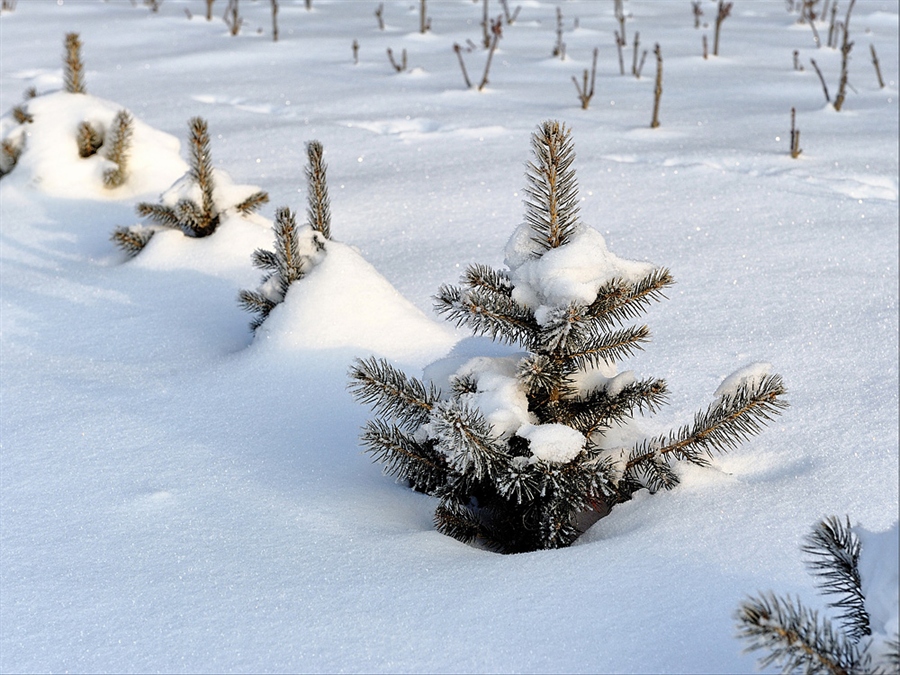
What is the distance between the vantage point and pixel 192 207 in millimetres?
3365

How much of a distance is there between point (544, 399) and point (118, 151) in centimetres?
296

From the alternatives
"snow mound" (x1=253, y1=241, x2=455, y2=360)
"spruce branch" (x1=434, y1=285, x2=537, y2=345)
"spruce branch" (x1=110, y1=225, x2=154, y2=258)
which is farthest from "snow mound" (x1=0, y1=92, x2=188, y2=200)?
"spruce branch" (x1=434, y1=285, x2=537, y2=345)

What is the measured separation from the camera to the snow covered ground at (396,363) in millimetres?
1497

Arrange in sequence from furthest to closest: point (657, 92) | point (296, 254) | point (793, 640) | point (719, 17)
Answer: point (719, 17), point (657, 92), point (296, 254), point (793, 640)

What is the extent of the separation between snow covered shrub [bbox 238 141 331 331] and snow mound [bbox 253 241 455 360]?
0.14 feet

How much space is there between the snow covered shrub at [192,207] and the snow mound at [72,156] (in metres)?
0.77

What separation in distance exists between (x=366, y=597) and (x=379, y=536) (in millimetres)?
222

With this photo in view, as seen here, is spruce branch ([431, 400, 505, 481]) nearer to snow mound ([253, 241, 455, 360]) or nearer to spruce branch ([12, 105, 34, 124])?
snow mound ([253, 241, 455, 360])

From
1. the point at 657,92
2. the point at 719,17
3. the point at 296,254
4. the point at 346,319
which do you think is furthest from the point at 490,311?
the point at 719,17

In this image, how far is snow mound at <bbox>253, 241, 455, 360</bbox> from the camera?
8.42 ft

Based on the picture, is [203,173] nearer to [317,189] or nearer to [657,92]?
[317,189]

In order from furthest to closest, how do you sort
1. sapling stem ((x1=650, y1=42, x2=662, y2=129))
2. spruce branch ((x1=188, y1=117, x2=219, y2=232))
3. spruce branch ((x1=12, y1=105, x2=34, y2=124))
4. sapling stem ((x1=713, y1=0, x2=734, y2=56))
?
sapling stem ((x1=713, y1=0, x2=734, y2=56)), sapling stem ((x1=650, y1=42, x2=662, y2=129)), spruce branch ((x1=12, y1=105, x2=34, y2=124)), spruce branch ((x1=188, y1=117, x2=219, y2=232))

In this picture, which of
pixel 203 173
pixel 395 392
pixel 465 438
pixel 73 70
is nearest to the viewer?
pixel 465 438

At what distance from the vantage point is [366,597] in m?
1.56
